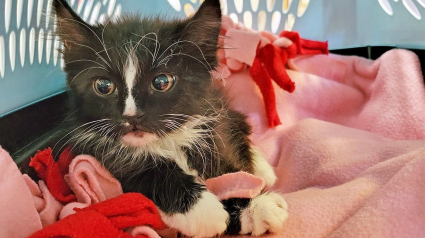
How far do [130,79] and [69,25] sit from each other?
0.75ft

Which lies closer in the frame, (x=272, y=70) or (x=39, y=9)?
(x=39, y=9)

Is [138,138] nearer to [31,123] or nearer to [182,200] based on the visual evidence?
[182,200]

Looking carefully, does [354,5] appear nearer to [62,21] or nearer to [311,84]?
[311,84]

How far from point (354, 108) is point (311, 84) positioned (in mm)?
221

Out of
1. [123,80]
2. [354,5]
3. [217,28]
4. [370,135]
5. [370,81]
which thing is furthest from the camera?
[354,5]

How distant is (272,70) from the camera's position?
1710 millimetres

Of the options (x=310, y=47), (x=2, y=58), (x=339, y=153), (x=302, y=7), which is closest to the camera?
(x=2, y=58)

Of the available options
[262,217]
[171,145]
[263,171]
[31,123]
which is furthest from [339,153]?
[31,123]

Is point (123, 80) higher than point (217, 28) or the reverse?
the reverse

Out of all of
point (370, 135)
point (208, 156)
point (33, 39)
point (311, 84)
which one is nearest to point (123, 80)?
point (208, 156)

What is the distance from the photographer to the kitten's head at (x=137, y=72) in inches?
36.4

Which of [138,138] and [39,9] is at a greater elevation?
[39,9]

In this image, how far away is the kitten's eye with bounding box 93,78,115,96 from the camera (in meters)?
0.95

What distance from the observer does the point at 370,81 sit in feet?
5.87
